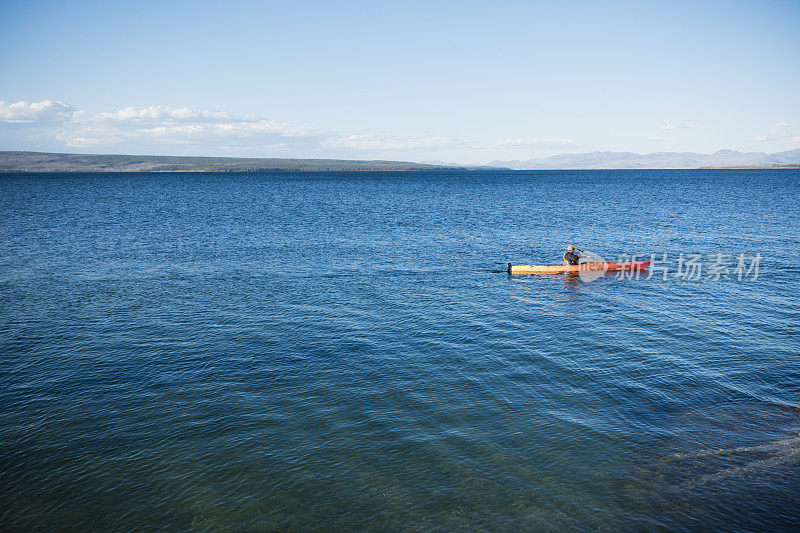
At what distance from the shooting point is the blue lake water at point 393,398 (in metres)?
13.4

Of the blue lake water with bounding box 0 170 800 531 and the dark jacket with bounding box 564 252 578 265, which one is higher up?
the dark jacket with bounding box 564 252 578 265

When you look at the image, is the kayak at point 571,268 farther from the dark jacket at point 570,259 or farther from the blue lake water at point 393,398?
the blue lake water at point 393,398

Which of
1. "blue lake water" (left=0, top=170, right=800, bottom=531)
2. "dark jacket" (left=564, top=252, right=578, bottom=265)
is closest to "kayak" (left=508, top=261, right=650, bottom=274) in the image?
"dark jacket" (left=564, top=252, right=578, bottom=265)

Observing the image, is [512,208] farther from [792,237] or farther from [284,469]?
[284,469]

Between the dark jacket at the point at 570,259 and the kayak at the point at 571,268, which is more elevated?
the dark jacket at the point at 570,259

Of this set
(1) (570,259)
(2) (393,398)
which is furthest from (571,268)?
(2) (393,398)

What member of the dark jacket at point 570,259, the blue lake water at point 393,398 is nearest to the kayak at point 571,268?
the dark jacket at point 570,259

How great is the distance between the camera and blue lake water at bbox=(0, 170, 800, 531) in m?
13.4

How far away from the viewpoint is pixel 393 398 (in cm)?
1906

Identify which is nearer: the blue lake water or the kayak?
the blue lake water

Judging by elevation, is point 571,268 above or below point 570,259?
below

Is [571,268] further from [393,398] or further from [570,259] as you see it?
[393,398]

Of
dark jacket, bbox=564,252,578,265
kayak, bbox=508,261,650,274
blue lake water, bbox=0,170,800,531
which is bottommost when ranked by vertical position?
blue lake water, bbox=0,170,800,531

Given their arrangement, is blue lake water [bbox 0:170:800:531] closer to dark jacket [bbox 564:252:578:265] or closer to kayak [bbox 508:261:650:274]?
kayak [bbox 508:261:650:274]
